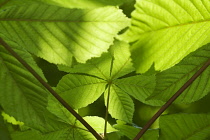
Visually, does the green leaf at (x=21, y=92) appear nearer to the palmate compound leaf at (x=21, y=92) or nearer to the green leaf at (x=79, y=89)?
the palmate compound leaf at (x=21, y=92)

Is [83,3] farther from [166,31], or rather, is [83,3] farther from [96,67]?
[96,67]

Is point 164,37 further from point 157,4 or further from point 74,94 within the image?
point 74,94

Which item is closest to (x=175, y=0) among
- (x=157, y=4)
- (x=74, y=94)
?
(x=157, y=4)

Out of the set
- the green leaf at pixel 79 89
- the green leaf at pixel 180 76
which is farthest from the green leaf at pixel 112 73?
the green leaf at pixel 180 76

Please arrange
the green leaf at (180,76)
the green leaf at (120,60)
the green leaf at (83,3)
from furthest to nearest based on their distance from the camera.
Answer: the green leaf at (120,60) < the green leaf at (180,76) < the green leaf at (83,3)

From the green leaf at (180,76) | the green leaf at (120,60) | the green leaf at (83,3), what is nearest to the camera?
the green leaf at (83,3)

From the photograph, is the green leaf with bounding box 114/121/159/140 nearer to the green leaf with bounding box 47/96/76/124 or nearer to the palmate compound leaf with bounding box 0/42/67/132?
the green leaf with bounding box 47/96/76/124
